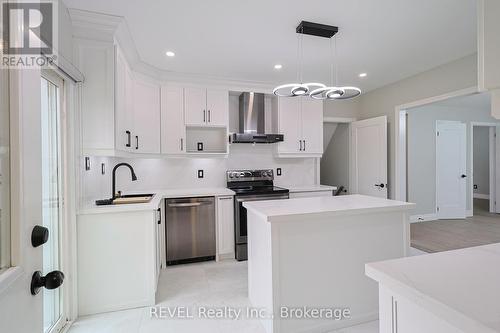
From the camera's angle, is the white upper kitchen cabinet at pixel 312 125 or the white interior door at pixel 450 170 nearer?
the white upper kitchen cabinet at pixel 312 125

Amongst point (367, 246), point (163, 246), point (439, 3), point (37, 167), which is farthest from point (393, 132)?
point (37, 167)

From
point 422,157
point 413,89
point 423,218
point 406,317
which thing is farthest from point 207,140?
point 423,218

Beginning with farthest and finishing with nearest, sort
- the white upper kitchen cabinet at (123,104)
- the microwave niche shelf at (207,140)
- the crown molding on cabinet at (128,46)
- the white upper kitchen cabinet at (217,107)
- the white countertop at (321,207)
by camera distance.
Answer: the microwave niche shelf at (207,140) → the white upper kitchen cabinet at (217,107) → the white upper kitchen cabinet at (123,104) → the crown molding on cabinet at (128,46) → the white countertop at (321,207)

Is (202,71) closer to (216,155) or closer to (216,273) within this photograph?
(216,155)

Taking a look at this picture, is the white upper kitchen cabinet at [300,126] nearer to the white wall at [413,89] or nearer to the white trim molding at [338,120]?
the white trim molding at [338,120]

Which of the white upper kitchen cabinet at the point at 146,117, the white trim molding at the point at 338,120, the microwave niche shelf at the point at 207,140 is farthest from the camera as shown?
the white trim molding at the point at 338,120

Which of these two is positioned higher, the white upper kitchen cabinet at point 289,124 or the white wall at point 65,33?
the white wall at point 65,33

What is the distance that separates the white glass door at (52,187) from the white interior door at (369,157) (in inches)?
165

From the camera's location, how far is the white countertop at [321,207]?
6.03 ft

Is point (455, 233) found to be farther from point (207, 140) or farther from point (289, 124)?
point (207, 140)

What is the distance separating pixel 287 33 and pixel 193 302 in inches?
109

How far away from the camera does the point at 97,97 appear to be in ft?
7.54

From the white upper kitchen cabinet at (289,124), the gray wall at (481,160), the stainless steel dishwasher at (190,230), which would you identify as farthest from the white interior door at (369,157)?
the gray wall at (481,160)

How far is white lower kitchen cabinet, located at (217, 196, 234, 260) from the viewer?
3.49 meters
